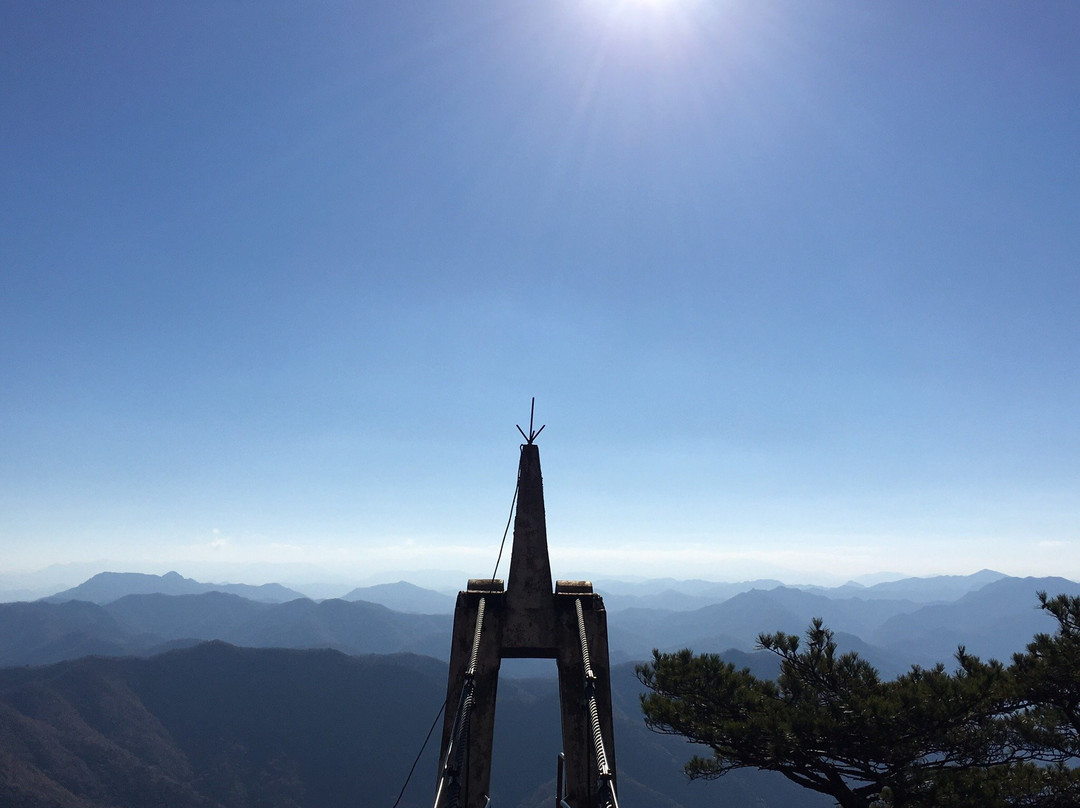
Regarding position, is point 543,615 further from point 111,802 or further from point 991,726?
point 111,802

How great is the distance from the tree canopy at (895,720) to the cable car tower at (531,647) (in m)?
6.19

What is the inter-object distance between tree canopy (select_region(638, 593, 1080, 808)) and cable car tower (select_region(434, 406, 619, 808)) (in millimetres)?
6185

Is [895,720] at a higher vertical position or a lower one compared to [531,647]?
lower

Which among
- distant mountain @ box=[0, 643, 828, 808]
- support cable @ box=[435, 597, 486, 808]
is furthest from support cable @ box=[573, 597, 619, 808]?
distant mountain @ box=[0, 643, 828, 808]

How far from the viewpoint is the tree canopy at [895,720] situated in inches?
503

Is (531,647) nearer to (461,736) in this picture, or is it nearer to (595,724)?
(461,736)

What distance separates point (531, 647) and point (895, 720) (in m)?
8.75

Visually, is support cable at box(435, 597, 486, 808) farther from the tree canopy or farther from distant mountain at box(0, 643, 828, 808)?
distant mountain at box(0, 643, 828, 808)

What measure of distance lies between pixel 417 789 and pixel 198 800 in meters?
63.4

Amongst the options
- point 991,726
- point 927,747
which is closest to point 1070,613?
point 991,726

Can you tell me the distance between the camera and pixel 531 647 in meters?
9.98

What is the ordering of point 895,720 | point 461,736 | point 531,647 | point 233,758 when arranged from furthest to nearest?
1. point 233,758
2. point 895,720
3. point 531,647
4. point 461,736

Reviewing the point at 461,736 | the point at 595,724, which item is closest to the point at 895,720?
the point at 595,724

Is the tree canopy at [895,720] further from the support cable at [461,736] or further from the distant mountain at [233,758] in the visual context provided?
the distant mountain at [233,758]
